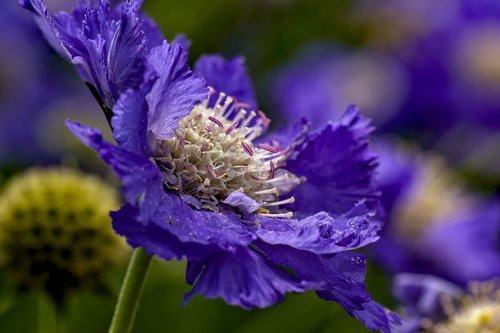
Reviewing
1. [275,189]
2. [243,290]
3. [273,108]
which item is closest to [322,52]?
[273,108]

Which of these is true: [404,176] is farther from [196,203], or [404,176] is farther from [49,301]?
[196,203]

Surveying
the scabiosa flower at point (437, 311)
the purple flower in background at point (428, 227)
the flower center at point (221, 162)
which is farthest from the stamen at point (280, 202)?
the purple flower in background at point (428, 227)

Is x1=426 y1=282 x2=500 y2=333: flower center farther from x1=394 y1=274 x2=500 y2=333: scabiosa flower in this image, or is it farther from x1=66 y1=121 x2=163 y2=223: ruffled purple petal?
x1=66 y1=121 x2=163 y2=223: ruffled purple petal

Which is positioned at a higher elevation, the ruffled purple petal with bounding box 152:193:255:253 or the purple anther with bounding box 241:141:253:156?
the purple anther with bounding box 241:141:253:156

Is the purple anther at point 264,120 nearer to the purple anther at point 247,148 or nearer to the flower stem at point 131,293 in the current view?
the purple anther at point 247,148

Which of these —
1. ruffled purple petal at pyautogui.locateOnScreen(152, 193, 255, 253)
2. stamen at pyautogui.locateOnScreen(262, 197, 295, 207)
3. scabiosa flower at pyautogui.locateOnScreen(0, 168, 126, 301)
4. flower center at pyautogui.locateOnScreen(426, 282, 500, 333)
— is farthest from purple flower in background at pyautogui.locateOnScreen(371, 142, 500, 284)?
ruffled purple petal at pyautogui.locateOnScreen(152, 193, 255, 253)
